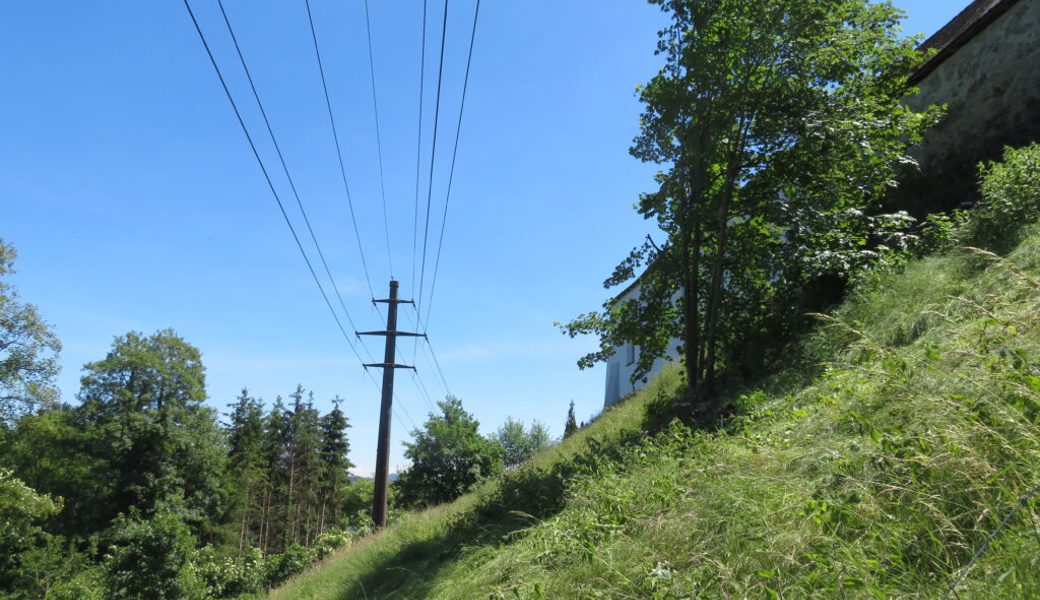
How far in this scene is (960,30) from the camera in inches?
535

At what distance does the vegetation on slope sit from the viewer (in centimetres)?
285

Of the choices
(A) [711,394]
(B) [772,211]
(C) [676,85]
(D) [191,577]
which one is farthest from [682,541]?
(D) [191,577]

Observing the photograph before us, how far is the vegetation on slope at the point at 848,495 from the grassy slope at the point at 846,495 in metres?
0.01

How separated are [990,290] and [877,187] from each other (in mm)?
5044

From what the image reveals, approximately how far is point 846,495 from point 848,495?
0.07 metres

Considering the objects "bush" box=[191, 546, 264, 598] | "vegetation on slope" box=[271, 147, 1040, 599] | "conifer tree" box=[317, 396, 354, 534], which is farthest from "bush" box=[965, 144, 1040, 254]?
"conifer tree" box=[317, 396, 354, 534]

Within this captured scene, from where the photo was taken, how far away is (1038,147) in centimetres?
939

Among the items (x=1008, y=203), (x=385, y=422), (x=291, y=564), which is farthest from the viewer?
(x=291, y=564)

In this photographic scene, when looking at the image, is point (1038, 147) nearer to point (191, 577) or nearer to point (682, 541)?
point (682, 541)

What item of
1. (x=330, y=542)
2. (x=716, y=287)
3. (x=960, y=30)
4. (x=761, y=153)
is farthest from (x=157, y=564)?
(x=960, y=30)

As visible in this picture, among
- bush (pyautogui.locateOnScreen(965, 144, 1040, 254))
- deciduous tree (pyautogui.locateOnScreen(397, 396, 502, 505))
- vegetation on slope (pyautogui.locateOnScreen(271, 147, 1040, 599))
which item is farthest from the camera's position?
deciduous tree (pyautogui.locateOnScreen(397, 396, 502, 505))

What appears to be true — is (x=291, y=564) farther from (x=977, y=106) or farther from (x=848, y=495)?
(x=977, y=106)

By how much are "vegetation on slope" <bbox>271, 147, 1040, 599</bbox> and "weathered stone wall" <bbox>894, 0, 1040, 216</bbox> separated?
230 inches

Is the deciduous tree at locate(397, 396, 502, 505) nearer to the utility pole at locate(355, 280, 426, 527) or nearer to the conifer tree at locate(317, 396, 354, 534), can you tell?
the utility pole at locate(355, 280, 426, 527)
